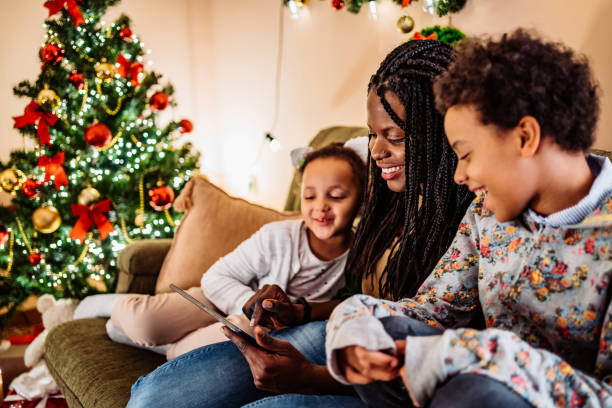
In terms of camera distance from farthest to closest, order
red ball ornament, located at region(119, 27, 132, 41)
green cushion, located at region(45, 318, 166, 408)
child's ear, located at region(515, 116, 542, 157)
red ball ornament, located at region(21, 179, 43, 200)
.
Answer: red ball ornament, located at region(119, 27, 132, 41) → red ball ornament, located at region(21, 179, 43, 200) → green cushion, located at region(45, 318, 166, 408) → child's ear, located at region(515, 116, 542, 157)

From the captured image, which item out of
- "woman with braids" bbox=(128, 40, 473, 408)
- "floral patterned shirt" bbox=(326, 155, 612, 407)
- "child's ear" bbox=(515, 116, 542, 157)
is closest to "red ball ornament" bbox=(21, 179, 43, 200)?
"woman with braids" bbox=(128, 40, 473, 408)

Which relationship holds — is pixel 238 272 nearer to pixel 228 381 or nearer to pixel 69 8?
pixel 228 381

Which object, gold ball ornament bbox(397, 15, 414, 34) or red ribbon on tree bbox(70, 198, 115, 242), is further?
red ribbon on tree bbox(70, 198, 115, 242)

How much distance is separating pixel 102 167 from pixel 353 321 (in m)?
1.96

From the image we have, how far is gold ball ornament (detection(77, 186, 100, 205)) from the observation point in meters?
2.15

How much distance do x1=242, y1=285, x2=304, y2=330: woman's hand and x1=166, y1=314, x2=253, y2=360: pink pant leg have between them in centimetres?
11

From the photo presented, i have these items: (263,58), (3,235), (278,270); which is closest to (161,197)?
(3,235)

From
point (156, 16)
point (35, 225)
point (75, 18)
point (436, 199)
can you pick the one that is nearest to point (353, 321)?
point (436, 199)

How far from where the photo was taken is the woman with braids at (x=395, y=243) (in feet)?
3.28

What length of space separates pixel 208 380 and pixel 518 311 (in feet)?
2.07

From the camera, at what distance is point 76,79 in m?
2.18

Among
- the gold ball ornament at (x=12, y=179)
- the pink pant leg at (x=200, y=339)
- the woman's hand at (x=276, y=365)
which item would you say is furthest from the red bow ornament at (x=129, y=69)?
the woman's hand at (x=276, y=365)

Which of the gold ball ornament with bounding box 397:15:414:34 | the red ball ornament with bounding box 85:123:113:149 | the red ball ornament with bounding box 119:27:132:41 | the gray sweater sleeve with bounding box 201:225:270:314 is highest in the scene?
the red ball ornament with bounding box 119:27:132:41

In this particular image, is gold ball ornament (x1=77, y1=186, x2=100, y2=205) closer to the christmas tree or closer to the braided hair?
the christmas tree
